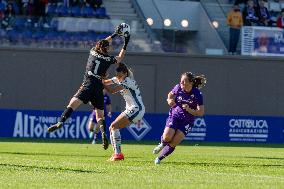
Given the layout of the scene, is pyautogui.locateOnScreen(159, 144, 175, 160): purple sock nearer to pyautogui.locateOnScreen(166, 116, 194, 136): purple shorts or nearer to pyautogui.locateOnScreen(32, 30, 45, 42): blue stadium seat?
pyautogui.locateOnScreen(166, 116, 194, 136): purple shorts

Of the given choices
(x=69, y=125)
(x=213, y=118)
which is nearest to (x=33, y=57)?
(x=69, y=125)

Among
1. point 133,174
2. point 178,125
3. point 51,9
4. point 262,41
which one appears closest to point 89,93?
point 178,125

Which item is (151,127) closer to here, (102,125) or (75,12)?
(75,12)

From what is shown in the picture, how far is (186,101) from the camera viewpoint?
17906 millimetres

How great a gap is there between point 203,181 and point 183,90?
444 centimetres

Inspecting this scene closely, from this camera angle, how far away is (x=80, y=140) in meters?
32.0

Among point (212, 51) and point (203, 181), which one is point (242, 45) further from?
point (203, 181)

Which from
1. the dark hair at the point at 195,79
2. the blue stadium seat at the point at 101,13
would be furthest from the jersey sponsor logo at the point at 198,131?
the dark hair at the point at 195,79

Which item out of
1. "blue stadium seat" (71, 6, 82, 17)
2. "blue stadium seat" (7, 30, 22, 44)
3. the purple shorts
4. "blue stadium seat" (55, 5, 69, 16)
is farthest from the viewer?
"blue stadium seat" (71, 6, 82, 17)

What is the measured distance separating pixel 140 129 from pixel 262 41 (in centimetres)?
724

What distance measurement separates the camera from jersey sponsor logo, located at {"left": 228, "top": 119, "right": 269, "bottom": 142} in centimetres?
3469

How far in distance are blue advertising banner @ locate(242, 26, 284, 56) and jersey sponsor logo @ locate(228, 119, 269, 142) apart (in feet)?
12.8

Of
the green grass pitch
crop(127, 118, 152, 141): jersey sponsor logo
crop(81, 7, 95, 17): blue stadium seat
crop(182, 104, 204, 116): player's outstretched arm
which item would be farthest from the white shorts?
crop(81, 7, 95, 17): blue stadium seat

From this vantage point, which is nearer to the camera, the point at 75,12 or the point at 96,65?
the point at 96,65
